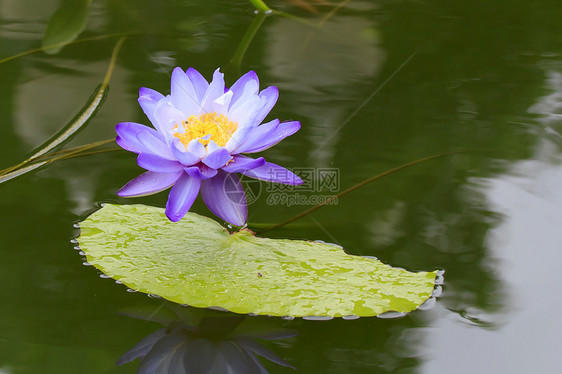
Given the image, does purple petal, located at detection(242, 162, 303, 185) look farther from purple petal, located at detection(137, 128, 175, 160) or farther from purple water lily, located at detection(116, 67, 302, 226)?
purple petal, located at detection(137, 128, 175, 160)

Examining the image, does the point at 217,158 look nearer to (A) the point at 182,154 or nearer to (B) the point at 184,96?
(A) the point at 182,154

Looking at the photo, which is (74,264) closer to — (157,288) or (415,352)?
(157,288)

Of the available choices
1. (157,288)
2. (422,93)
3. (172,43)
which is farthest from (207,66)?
(157,288)

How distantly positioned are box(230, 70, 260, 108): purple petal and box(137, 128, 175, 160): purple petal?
0.56 ft

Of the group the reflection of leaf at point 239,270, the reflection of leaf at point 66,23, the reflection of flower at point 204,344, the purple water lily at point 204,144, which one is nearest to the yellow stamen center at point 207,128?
the purple water lily at point 204,144

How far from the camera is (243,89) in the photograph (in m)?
1.22

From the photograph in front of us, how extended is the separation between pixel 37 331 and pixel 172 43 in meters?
1.23

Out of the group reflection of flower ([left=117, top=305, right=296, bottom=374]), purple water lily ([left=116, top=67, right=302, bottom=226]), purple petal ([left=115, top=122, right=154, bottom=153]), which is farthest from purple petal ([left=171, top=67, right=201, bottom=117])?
reflection of flower ([left=117, top=305, right=296, bottom=374])

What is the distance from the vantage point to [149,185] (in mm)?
1126

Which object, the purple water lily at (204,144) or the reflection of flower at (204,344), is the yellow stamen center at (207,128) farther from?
the reflection of flower at (204,344)

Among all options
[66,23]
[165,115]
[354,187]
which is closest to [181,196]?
[165,115]

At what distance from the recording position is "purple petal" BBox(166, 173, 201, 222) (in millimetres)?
1052

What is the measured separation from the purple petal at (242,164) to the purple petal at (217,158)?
2 cm

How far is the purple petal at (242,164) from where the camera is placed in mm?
1062
